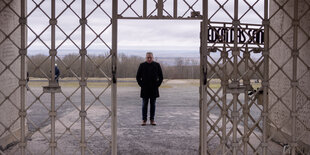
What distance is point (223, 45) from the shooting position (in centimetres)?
550

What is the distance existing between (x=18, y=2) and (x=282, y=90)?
563 cm

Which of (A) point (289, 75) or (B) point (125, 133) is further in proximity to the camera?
(B) point (125, 133)

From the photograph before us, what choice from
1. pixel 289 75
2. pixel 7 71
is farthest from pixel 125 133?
pixel 289 75

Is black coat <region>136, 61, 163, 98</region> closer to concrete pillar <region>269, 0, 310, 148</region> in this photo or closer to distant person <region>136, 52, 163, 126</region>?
distant person <region>136, 52, 163, 126</region>

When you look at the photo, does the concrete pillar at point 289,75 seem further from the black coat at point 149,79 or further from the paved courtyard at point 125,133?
the black coat at point 149,79

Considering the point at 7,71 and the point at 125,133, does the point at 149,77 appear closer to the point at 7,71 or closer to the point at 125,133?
the point at 125,133

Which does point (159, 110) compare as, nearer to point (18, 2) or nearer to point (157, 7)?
point (18, 2)

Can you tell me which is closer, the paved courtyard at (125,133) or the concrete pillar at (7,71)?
the concrete pillar at (7,71)

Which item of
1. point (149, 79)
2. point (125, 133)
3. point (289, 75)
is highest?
point (289, 75)

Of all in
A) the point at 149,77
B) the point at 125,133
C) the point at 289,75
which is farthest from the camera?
the point at 149,77

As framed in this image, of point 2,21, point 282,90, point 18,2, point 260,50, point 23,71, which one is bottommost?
point 282,90

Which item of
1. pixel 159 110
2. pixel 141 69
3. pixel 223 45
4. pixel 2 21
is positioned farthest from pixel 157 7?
pixel 159 110

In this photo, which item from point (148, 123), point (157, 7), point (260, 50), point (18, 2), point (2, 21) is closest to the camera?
point (157, 7)

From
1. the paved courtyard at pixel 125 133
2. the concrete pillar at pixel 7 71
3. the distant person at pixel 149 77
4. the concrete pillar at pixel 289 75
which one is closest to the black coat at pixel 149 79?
the distant person at pixel 149 77
